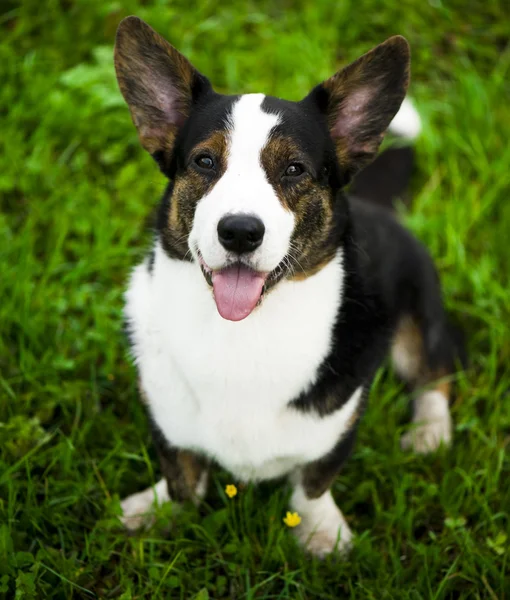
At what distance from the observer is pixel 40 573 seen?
2.48m

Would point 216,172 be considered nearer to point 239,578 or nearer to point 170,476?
point 170,476

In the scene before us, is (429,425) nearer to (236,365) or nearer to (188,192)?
(236,365)

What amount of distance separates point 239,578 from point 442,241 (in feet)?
7.69

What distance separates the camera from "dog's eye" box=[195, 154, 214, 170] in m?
2.34

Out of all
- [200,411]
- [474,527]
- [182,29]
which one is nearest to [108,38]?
[182,29]

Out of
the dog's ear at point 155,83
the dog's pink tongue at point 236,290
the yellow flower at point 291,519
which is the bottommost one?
the yellow flower at point 291,519

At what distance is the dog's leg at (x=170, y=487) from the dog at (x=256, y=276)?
0.01 meters

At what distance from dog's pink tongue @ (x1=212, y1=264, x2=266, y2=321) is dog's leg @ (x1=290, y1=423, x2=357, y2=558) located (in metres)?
0.78

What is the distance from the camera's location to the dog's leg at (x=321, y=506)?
2.75 meters

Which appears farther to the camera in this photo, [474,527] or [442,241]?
[442,241]

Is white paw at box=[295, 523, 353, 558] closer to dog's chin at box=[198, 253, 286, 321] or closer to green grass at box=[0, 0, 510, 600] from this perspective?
green grass at box=[0, 0, 510, 600]

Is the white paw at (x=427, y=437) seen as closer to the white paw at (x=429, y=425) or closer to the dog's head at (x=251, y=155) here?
the white paw at (x=429, y=425)

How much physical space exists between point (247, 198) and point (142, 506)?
1.47 meters

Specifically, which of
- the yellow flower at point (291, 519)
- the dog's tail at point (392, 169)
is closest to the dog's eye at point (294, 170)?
the yellow flower at point (291, 519)
